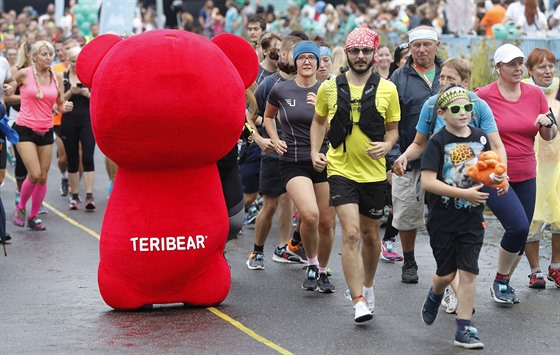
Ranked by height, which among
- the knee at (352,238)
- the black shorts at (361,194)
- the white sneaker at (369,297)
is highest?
the black shorts at (361,194)

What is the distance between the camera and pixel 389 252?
1122 cm

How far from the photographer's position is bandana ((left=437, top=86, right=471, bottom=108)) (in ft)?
25.1

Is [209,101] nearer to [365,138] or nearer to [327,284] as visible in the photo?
[365,138]

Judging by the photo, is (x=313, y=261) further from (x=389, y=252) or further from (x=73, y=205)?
(x=73, y=205)

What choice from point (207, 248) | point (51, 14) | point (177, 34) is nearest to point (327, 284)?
point (207, 248)

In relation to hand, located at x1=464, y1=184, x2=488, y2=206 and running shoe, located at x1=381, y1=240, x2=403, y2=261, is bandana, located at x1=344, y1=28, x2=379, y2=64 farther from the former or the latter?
running shoe, located at x1=381, y1=240, x2=403, y2=261

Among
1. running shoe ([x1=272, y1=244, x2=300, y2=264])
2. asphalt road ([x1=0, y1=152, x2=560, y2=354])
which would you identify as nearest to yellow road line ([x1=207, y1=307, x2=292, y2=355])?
asphalt road ([x1=0, y1=152, x2=560, y2=354])

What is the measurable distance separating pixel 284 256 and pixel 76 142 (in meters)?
4.68

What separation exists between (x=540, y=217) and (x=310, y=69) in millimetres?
2385

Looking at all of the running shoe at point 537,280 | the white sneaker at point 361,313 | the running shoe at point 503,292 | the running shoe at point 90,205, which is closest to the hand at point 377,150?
the white sneaker at point 361,313

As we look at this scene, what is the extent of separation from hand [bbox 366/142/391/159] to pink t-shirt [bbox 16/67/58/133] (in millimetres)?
5995

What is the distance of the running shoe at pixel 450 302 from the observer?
8.75 meters

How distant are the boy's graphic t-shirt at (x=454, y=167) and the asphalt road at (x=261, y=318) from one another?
83 centimetres

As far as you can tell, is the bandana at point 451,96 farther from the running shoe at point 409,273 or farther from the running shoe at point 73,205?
the running shoe at point 73,205
